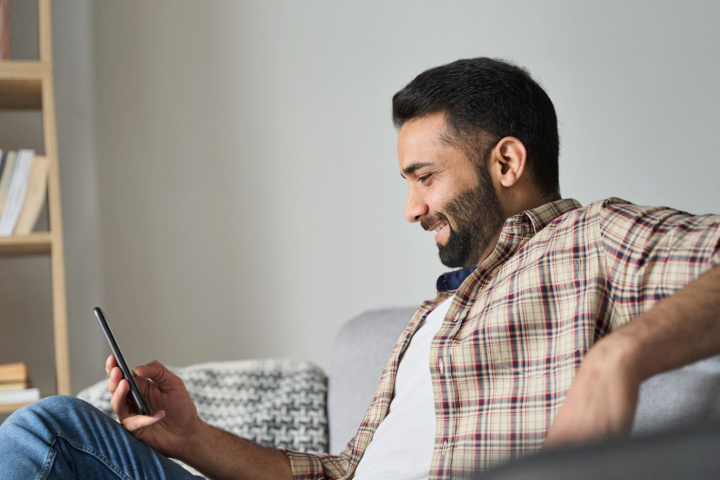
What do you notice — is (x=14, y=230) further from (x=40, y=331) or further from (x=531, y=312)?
(x=531, y=312)

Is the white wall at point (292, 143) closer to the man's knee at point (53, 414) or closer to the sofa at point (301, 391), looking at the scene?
the sofa at point (301, 391)

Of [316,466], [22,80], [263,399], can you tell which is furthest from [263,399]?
[22,80]

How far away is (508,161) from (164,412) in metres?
0.68

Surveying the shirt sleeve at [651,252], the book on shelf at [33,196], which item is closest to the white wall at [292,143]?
the book on shelf at [33,196]

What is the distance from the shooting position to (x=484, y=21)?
204 centimetres

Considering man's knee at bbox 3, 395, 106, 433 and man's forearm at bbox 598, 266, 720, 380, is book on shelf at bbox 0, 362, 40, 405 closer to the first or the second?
man's knee at bbox 3, 395, 106, 433

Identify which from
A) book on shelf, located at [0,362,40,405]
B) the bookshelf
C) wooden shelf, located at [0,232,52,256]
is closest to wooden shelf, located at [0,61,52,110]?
the bookshelf

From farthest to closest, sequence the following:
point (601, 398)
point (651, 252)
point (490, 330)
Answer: point (490, 330) < point (651, 252) < point (601, 398)

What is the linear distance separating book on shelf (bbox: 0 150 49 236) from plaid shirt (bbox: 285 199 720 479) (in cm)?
108

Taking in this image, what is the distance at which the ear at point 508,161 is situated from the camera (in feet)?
4.00

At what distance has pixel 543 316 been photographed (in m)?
0.92

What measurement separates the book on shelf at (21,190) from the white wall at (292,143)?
11.4 inches

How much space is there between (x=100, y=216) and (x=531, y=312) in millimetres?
1389

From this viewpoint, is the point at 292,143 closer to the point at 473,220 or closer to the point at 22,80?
the point at 22,80
